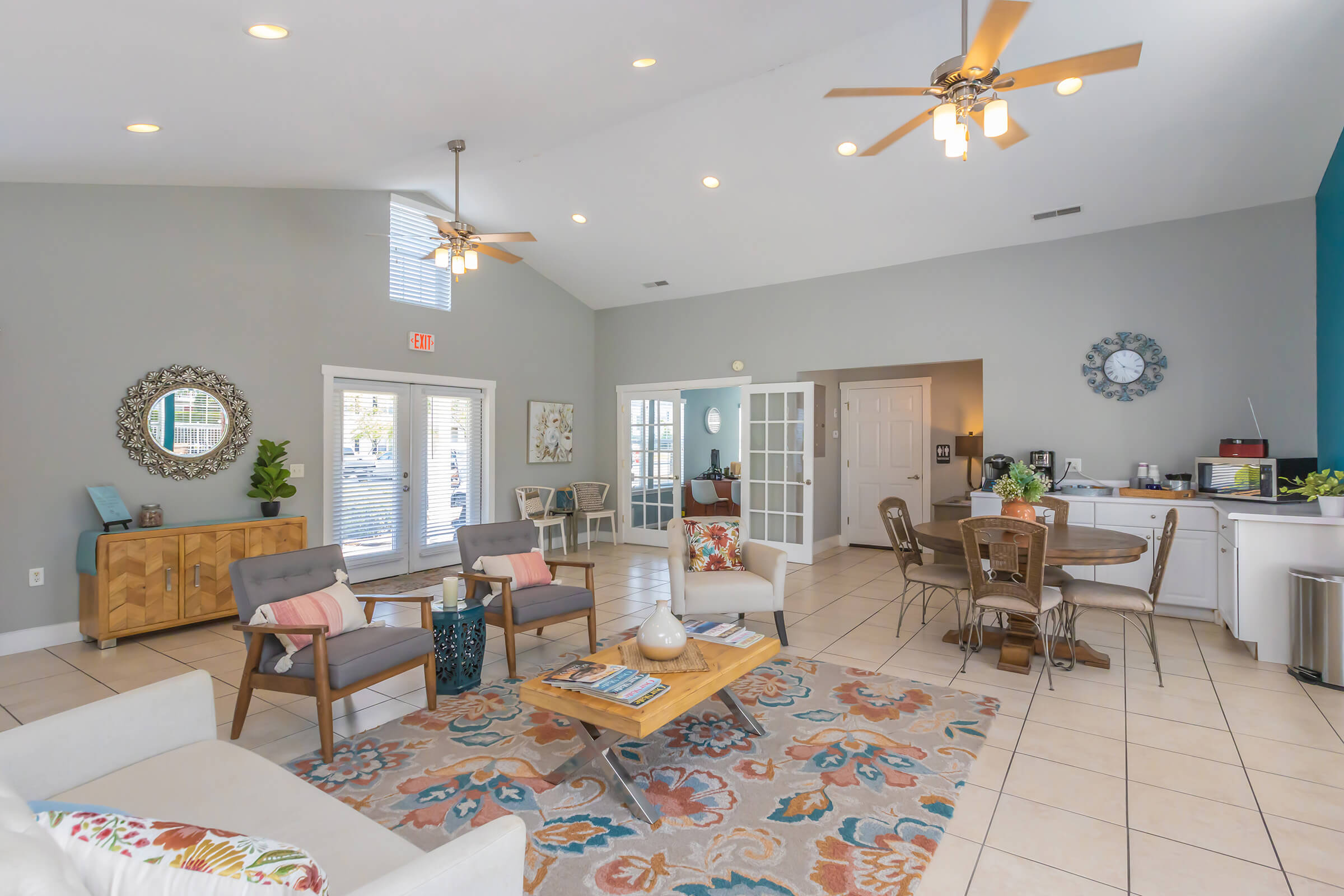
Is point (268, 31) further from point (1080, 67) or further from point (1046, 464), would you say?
point (1046, 464)

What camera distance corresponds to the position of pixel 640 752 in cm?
285

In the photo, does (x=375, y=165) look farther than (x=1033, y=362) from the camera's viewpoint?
No

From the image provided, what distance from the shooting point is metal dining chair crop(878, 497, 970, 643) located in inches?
167

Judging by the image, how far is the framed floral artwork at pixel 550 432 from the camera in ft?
25.4

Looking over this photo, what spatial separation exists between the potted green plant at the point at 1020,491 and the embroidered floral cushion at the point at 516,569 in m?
2.95

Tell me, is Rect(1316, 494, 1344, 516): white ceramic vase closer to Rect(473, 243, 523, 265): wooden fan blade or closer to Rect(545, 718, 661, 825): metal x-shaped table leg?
Rect(545, 718, 661, 825): metal x-shaped table leg

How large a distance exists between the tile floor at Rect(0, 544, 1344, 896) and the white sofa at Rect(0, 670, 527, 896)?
3.29 ft

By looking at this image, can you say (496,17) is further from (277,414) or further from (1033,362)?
(1033,362)

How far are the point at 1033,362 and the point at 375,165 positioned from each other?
227 inches

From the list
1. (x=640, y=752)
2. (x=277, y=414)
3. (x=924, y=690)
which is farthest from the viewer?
(x=277, y=414)

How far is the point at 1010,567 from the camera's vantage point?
12.0 feet

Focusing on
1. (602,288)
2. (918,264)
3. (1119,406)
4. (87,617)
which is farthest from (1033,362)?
(87,617)

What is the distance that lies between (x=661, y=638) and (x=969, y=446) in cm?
603

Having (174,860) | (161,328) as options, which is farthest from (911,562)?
(161,328)
